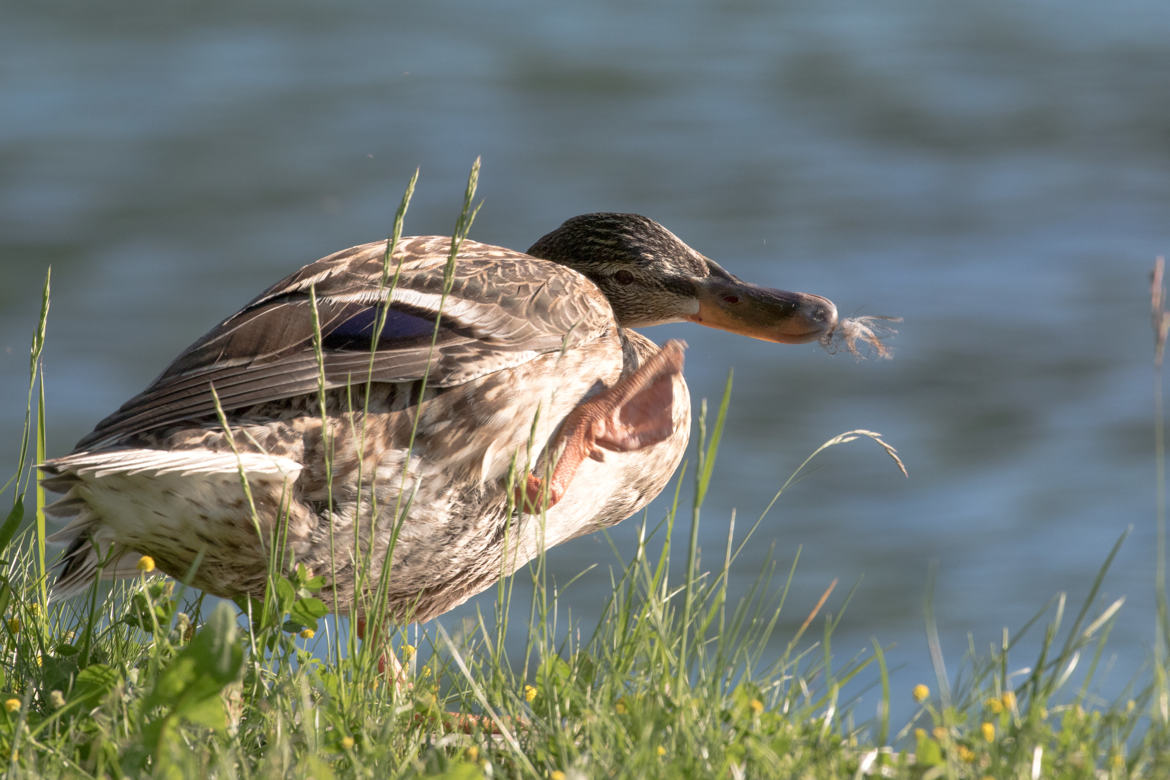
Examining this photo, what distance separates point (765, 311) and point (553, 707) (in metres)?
1.84

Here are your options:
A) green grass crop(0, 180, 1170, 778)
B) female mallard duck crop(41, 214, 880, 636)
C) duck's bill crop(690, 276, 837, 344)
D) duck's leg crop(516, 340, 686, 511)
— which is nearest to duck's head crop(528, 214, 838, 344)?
duck's bill crop(690, 276, 837, 344)

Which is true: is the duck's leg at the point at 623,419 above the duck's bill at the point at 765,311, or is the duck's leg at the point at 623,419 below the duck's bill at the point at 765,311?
below

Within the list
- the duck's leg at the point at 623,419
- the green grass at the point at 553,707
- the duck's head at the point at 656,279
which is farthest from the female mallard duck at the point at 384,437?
the duck's head at the point at 656,279

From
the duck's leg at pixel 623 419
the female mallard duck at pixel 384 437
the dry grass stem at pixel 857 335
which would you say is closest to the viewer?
the female mallard duck at pixel 384 437

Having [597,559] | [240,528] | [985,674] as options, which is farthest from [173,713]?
[597,559]

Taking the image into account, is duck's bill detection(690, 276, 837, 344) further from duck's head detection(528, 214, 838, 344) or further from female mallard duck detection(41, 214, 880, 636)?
female mallard duck detection(41, 214, 880, 636)

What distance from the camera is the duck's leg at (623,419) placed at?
10.5ft

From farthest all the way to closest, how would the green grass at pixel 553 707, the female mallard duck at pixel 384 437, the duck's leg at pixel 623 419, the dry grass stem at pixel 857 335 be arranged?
Result: the dry grass stem at pixel 857 335
the duck's leg at pixel 623 419
the female mallard duck at pixel 384 437
the green grass at pixel 553 707

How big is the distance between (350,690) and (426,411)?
0.79 meters

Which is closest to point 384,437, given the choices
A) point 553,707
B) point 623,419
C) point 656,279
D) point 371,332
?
point 371,332

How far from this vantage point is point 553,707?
229cm

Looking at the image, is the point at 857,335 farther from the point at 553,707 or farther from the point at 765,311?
the point at 553,707

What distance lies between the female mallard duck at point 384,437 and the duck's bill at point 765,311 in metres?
0.48

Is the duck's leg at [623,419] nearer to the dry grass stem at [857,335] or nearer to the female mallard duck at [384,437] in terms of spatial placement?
the female mallard duck at [384,437]
